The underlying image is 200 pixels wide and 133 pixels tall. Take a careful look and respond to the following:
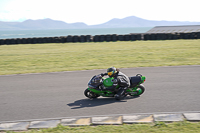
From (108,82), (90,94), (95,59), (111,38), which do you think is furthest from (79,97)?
(111,38)

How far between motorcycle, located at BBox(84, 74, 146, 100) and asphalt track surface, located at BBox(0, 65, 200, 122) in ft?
0.64

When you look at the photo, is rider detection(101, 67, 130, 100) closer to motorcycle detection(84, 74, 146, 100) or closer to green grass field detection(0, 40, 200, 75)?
motorcycle detection(84, 74, 146, 100)

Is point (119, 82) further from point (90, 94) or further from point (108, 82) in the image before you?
point (90, 94)

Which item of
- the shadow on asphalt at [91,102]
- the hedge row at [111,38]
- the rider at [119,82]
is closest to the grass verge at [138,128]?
the shadow on asphalt at [91,102]

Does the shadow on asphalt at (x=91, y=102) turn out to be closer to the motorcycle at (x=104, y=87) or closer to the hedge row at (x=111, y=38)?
the motorcycle at (x=104, y=87)

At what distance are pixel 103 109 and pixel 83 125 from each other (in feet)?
4.52

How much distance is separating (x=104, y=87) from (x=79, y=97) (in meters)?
1.06

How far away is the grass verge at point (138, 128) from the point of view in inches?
219

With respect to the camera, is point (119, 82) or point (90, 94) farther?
point (90, 94)

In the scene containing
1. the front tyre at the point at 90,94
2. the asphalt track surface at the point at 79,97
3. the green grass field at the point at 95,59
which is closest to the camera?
the asphalt track surface at the point at 79,97

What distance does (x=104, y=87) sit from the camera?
8391 millimetres

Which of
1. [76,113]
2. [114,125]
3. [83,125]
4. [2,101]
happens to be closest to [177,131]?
[114,125]

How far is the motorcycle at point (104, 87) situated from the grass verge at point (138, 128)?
2.50 meters

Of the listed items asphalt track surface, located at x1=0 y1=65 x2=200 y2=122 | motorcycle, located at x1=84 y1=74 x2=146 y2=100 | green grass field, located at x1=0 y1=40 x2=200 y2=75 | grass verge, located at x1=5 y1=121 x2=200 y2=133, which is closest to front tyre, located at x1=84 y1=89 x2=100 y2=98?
motorcycle, located at x1=84 y1=74 x2=146 y2=100
